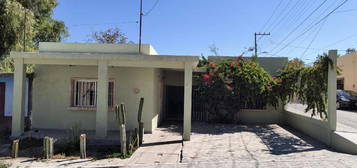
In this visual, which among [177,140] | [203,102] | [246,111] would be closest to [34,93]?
[177,140]

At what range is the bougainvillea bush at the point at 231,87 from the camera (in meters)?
11.4

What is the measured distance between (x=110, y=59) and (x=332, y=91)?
7114 millimetres

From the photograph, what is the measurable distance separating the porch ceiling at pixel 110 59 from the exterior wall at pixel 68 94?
1.51 metres

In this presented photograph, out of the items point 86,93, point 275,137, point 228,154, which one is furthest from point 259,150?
point 86,93

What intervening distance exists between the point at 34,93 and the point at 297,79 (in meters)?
11.0

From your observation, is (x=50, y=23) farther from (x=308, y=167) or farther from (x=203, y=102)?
(x=308, y=167)

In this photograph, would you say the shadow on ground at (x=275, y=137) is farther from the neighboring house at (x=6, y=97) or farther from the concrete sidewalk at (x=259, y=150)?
the neighboring house at (x=6, y=97)

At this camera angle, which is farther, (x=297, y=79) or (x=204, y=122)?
(x=204, y=122)

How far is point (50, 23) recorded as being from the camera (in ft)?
67.5

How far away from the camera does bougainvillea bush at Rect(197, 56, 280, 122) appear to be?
37.3ft

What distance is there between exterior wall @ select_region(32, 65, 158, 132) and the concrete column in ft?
20.2

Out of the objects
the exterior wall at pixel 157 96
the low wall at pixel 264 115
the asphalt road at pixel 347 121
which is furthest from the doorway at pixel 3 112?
the asphalt road at pixel 347 121

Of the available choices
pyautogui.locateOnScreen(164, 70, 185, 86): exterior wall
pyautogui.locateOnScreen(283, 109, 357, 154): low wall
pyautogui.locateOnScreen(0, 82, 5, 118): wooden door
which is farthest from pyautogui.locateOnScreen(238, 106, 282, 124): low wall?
pyautogui.locateOnScreen(0, 82, 5, 118): wooden door

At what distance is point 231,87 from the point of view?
1144 centimetres
